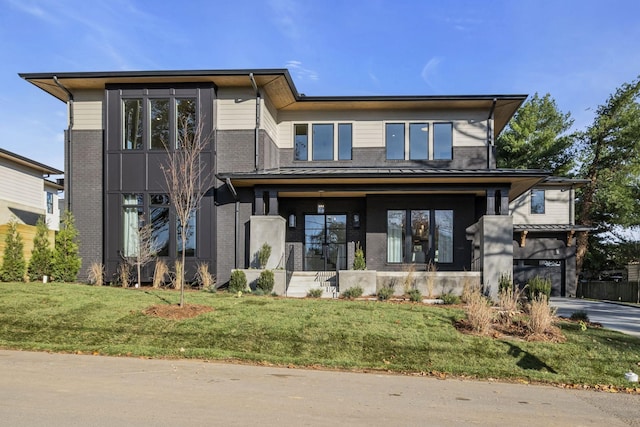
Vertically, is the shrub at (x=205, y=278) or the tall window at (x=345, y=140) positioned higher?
the tall window at (x=345, y=140)

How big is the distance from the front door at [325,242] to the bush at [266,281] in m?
4.24

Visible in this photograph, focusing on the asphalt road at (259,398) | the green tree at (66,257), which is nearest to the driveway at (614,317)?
the asphalt road at (259,398)

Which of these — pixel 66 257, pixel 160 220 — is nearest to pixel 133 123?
pixel 160 220

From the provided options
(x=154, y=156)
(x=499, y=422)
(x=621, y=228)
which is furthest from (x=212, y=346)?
(x=621, y=228)

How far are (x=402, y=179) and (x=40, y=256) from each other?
11360 millimetres

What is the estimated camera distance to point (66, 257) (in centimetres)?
1522

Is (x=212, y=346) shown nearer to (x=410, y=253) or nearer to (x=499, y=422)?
(x=499, y=422)

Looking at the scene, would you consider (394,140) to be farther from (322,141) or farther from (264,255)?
(264,255)

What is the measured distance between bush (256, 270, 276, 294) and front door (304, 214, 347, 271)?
4244 mm

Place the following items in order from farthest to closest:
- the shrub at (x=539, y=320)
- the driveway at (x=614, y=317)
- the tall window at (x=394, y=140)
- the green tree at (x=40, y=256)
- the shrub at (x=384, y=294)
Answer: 1. the tall window at (x=394, y=140)
2. the green tree at (x=40, y=256)
3. the shrub at (x=384, y=294)
4. the driveway at (x=614, y=317)
5. the shrub at (x=539, y=320)

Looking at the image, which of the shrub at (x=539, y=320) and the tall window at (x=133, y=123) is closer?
the shrub at (x=539, y=320)

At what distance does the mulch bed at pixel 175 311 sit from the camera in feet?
33.9

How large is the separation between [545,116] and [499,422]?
33.4 meters

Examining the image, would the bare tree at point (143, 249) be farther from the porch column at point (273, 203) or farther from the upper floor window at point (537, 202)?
the upper floor window at point (537, 202)
